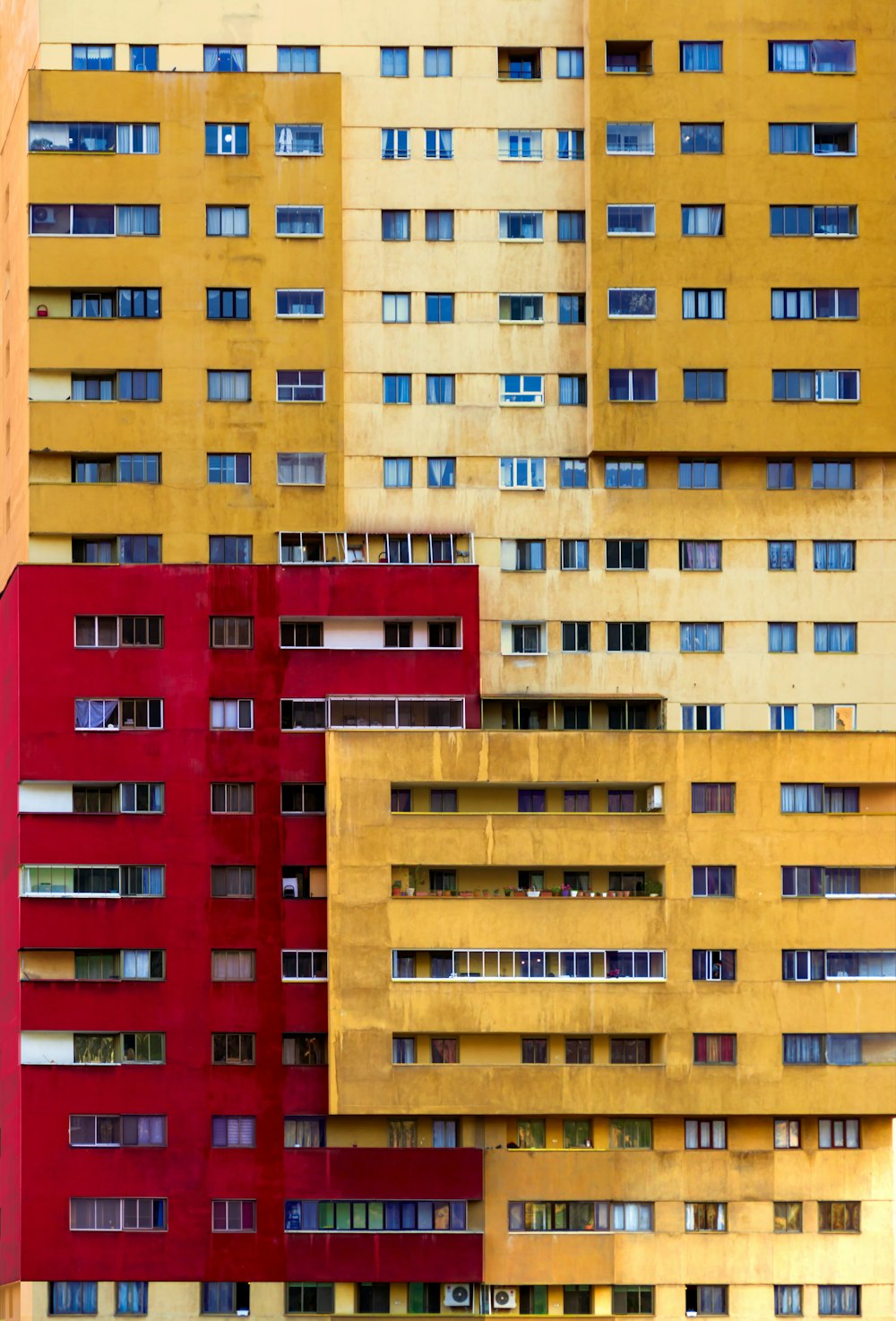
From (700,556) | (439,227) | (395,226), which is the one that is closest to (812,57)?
(439,227)

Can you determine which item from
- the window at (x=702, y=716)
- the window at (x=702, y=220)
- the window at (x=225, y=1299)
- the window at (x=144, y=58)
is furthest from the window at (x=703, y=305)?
the window at (x=225, y=1299)

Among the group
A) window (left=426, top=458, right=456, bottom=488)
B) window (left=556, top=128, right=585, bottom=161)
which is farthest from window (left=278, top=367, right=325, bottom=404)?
window (left=556, top=128, right=585, bottom=161)

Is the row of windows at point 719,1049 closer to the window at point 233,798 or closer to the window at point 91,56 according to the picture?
the window at point 233,798

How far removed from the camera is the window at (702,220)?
313 ft

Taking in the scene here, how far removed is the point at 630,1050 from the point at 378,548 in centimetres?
1896

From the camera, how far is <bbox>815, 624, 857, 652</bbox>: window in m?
95.1

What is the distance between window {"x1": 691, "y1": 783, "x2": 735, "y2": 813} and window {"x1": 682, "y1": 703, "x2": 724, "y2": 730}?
10.9ft

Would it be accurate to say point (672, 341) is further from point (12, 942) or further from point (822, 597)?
point (12, 942)

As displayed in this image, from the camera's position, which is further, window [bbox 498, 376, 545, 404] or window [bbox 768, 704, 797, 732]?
window [bbox 498, 376, 545, 404]

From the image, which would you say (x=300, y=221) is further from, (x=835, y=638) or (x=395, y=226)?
(x=835, y=638)

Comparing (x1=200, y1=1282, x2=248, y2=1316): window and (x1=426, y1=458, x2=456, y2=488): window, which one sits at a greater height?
(x1=426, y1=458, x2=456, y2=488): window

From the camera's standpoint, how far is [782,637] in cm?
9512

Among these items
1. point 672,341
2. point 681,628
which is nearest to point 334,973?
point 681,628

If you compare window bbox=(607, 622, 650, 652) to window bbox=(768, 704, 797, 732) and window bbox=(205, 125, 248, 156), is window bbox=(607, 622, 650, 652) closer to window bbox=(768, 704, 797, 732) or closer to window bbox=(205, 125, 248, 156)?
window bbox=(768, 704, 797, 732)
